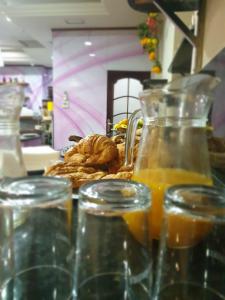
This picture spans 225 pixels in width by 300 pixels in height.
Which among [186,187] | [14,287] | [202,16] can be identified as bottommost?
[14,287]

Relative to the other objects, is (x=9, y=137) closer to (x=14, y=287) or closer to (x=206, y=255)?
(x=14, y=287)

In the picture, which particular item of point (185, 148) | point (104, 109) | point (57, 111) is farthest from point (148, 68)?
point (185, 148)

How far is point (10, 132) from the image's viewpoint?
1.27 ft

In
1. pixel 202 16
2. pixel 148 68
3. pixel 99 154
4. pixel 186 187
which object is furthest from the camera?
pixel 148 68

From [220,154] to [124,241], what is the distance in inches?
22.2

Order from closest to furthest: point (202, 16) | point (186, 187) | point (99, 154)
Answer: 1. point (186, 187)
2. point (99, 154)
3. point (202, 16)

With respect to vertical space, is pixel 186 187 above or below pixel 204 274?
above

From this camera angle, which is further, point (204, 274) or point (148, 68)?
point (148, 68)

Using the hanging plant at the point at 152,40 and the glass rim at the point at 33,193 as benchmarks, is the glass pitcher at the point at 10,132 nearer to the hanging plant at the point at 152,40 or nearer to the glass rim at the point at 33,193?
the glass rim at the point at 33,193

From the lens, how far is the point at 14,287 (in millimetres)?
308

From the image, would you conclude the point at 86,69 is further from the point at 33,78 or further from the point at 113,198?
the point at 33,78

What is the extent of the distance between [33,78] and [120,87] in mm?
6015

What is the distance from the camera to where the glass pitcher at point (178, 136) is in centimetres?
36

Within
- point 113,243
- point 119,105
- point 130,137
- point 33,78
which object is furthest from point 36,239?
point 33,78
